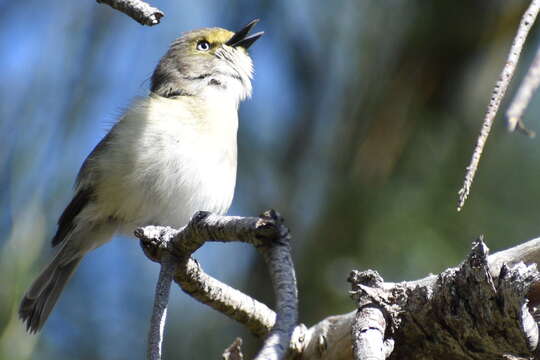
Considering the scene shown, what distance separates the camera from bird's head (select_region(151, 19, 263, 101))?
4105mm

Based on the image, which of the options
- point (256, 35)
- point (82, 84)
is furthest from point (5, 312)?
point (256, 35)

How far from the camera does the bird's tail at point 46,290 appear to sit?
12.7ft

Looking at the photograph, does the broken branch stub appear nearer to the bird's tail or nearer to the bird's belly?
the bird's belly

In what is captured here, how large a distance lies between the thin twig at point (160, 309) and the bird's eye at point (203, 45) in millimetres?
2273

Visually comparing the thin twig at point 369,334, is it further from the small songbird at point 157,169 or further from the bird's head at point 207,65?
the bird's head at point 207,65

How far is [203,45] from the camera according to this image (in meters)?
4.43

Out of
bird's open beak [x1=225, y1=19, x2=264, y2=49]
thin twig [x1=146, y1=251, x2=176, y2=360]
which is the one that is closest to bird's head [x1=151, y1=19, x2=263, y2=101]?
bird's open beak [x1=225, y1=19, x2=264, y2=49]

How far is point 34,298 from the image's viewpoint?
3.97 metres

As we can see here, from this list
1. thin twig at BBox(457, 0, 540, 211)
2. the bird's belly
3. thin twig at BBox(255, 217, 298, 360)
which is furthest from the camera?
the bird's belly

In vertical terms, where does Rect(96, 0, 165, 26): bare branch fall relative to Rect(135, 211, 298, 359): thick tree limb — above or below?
above

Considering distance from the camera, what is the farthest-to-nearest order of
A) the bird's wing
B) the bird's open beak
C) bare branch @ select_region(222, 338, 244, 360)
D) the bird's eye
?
the bird's eye < the bird's open beak < the bird's wing < bare branch @ select_region(222, 338, 244, 360)

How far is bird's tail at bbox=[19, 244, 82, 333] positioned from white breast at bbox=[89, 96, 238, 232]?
1.82 ft

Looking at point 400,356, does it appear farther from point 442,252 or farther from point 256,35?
point 256,35

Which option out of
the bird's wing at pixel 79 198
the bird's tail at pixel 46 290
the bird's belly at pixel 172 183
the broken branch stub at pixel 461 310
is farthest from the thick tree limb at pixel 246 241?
the bird's tail at pixel 46 290
